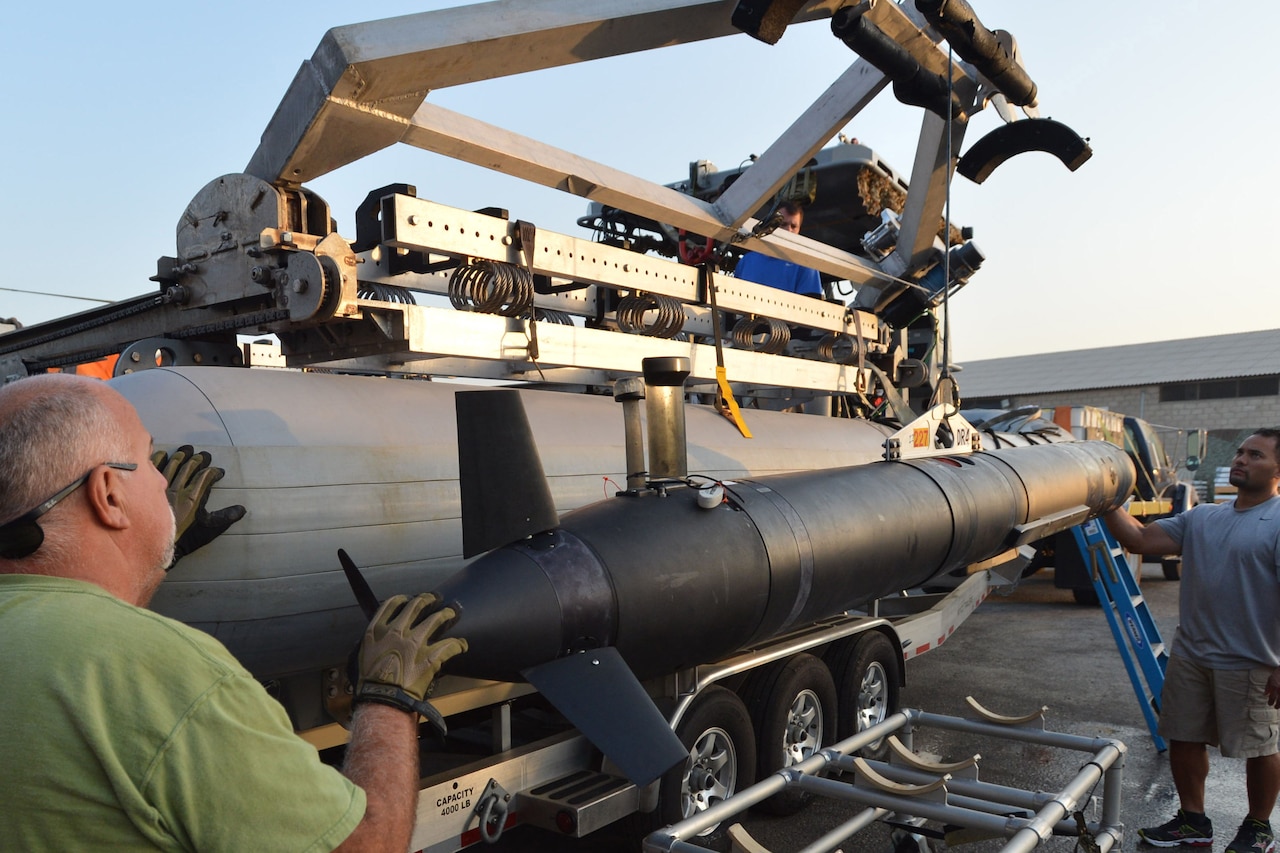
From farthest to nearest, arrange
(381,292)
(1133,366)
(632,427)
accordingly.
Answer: (1133,366)
(381,292)
(632,427)

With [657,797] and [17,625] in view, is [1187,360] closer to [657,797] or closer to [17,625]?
[657,797]

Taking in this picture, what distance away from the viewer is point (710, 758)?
4.68 m

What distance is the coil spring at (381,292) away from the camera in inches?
193

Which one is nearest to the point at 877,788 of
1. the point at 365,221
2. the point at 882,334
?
the point at 365,221

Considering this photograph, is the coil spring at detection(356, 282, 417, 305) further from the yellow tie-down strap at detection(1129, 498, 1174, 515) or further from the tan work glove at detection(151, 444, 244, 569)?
the yellow tie-down strap at detection(1129, 498, 1174, 515)

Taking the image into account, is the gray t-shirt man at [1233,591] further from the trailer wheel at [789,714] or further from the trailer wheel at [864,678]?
the trailer wheel at [789,714]

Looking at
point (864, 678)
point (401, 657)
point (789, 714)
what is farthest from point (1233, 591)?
point (401, 657)

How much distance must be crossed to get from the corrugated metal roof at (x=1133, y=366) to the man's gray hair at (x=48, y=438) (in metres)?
46.6

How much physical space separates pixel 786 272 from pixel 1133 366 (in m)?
43.9

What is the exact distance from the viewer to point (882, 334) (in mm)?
8023

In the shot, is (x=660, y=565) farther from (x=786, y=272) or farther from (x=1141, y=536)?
(x=786, y=272)

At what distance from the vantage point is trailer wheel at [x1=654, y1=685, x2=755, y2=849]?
4266 mm

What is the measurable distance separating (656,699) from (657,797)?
424 mm

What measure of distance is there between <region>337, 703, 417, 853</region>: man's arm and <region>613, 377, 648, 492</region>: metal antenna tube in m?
1.90
